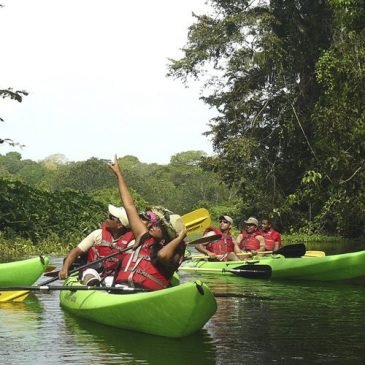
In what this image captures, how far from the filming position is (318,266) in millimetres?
14195

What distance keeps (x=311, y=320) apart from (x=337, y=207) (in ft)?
42.2

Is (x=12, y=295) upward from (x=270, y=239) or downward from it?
downward

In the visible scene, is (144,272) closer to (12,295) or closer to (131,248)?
(131,248)

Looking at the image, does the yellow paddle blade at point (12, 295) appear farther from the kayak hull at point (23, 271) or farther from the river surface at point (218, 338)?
the kayak hull at point (23, 271)

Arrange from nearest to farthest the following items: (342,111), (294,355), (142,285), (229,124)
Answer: (294,355) < (142,285) < (342,111) < (229,124)

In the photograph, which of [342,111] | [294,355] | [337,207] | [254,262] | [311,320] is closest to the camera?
[294,355]

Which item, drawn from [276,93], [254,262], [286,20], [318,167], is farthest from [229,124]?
[254,262]

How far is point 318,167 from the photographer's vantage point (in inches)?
Answer: 984

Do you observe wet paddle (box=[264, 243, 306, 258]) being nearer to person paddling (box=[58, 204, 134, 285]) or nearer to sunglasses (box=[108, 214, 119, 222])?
person paddling (box=[58, 204, 134, 285])

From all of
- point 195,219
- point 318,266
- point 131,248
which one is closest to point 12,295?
point 131,248

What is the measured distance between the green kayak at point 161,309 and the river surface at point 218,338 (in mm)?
103

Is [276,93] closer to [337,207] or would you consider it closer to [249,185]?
[249,185]

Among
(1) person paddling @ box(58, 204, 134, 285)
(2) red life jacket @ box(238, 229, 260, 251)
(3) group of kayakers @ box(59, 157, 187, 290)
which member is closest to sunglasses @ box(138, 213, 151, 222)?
(3) group of kayakers @ box(59, 157, 187, 290)

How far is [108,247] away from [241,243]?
803cm
